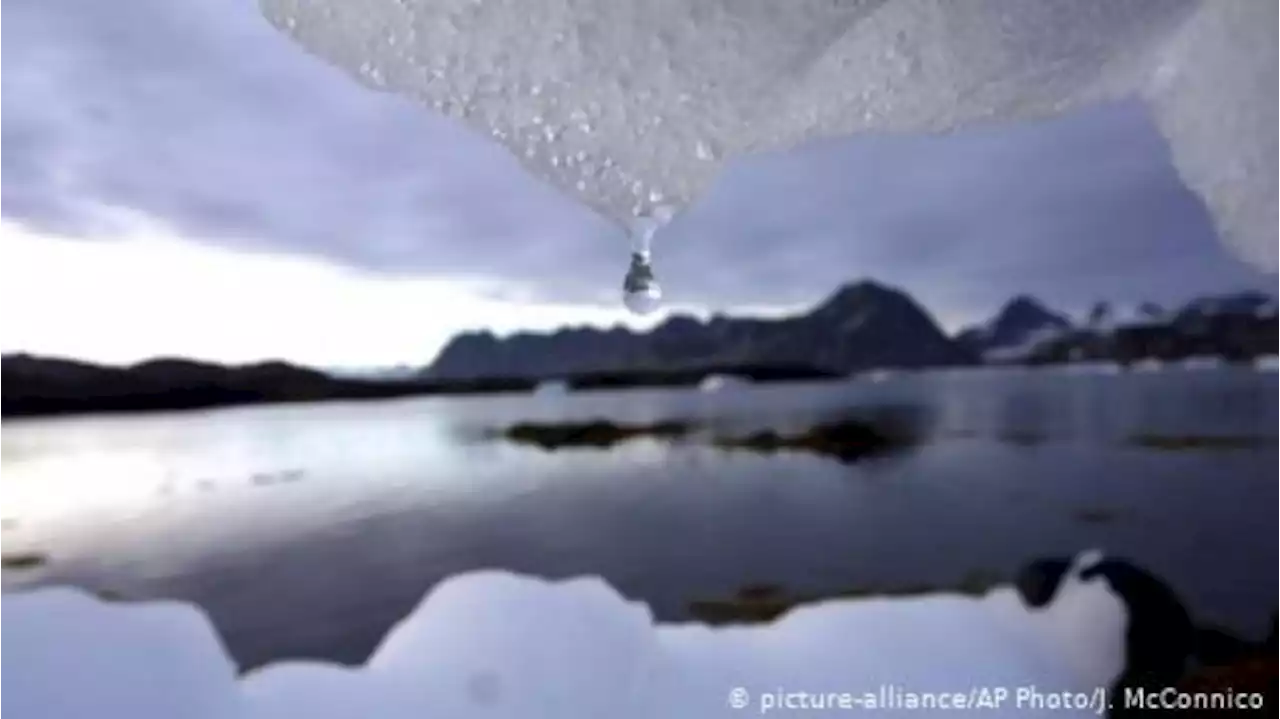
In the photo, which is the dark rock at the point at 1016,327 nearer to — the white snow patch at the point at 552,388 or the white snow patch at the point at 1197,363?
the white snow patch at the point at 1197,363

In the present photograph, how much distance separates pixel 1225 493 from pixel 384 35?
1205 mm

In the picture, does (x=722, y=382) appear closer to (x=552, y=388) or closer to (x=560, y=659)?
(x=552, y=388)

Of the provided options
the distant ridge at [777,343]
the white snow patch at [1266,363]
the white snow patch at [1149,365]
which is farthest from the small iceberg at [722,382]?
the white snow patch at [1266,363]

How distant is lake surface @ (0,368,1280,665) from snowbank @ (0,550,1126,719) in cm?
3

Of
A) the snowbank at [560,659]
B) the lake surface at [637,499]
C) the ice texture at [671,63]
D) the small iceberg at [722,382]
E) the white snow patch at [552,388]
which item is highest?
the ice texture at [671,63]

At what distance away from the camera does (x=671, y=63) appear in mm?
804

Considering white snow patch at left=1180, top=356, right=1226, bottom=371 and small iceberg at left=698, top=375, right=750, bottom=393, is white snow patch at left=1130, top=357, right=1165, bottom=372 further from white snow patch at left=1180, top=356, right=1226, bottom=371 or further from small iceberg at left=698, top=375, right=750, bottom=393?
small iceberg at left=698, top=375, right=750, bottom=393

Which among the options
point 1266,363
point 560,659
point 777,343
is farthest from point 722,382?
point 1266,363

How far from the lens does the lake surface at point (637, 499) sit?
1.11m

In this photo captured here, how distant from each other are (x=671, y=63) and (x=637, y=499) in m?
0.60

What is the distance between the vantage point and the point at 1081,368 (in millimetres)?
1461

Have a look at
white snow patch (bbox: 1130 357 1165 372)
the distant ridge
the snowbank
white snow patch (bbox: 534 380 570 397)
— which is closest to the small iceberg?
the distant ridge

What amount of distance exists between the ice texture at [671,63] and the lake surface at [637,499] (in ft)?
1.52

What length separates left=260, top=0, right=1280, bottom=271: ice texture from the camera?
2.56 ft
